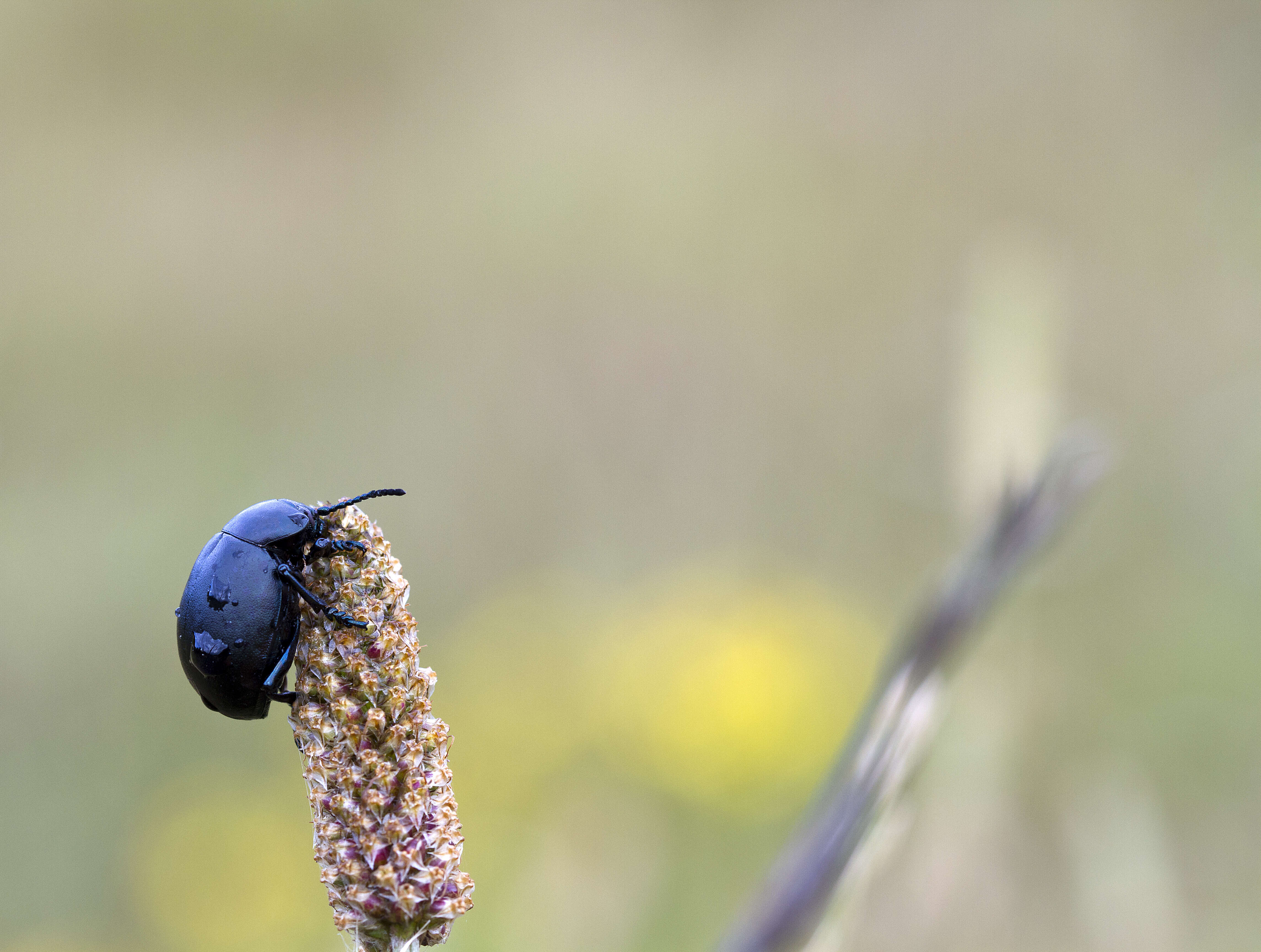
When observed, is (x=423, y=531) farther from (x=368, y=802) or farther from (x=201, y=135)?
(x=201, y=135)

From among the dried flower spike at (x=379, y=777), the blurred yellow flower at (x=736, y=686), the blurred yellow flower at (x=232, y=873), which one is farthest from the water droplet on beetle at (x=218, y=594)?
the blurred yellow flower at (x=736, y=686)

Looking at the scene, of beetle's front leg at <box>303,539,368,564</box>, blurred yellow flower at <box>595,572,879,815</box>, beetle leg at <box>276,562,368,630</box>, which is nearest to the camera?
beetle leg at <box>276,562,368,630</box>

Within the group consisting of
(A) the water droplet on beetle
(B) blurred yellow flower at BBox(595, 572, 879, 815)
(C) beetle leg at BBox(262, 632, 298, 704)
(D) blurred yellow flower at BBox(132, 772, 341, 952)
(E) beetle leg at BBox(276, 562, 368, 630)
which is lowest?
(D) blurred yellow flower at BBox(132, 772, 341, 952)

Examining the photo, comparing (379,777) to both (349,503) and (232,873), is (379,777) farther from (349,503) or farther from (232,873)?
(232,873)

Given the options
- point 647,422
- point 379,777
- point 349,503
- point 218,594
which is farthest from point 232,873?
point 647,422

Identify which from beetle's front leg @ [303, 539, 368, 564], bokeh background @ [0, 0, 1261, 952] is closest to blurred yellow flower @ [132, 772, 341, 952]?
bokeh background @ [0, 0, 1261, 952]

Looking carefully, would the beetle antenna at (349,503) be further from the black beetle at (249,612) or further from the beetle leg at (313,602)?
the beetle leg at (313,602)

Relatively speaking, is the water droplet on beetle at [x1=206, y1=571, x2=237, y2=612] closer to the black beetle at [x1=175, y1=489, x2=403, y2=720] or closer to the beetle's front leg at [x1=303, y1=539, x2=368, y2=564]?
the black beetle at [x1=175, y1=489, x2=403, y2=720]
